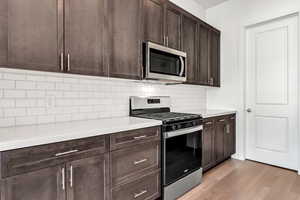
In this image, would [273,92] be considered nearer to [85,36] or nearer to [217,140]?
[217,140]

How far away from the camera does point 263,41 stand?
10.7ft

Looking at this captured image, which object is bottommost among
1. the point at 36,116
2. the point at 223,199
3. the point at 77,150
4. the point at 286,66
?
the point at 223,199

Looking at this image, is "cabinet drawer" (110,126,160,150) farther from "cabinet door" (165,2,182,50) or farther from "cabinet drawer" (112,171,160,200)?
"cabinet door" (165,2,182,50)

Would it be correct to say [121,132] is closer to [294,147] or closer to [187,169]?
[187,169]

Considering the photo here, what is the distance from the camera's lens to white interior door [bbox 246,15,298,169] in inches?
117

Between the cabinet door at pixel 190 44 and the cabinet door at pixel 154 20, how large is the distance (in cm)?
51

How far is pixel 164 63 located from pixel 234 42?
201 cm

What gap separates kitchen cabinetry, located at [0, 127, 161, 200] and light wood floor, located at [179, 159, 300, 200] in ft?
2.44

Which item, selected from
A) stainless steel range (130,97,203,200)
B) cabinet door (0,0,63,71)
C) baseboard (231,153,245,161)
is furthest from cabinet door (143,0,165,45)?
baseboard (231,153,245,161)

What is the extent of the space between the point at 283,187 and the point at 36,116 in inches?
120

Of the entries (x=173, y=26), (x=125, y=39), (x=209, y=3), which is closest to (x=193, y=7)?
(x=209, y=3)

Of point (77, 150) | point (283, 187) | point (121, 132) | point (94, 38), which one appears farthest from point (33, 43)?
point (283, 187)

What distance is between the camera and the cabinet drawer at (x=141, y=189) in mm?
1636

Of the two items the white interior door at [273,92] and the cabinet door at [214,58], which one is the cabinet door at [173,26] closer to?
the cabinet door at [214,58]
